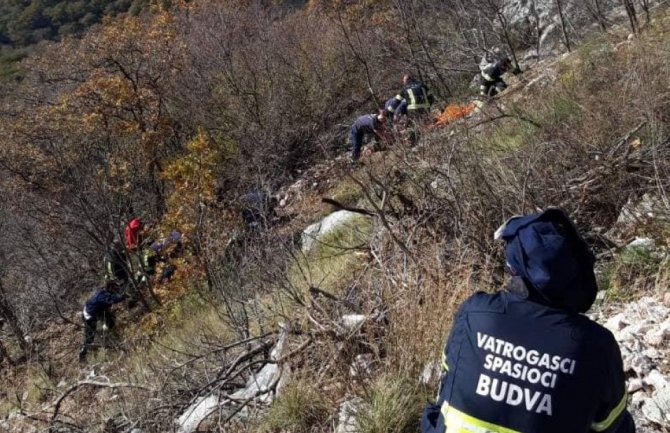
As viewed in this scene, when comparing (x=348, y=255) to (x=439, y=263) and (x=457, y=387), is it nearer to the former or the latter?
(x=439, y=263)

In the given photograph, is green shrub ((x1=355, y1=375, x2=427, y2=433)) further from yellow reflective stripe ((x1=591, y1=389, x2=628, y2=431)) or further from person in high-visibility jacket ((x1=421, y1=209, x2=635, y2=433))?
yellow reflective stripe ((x1=591, y1=389, x2=628, y2=431))

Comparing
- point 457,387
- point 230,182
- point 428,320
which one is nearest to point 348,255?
point 428,320

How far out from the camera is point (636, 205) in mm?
4078

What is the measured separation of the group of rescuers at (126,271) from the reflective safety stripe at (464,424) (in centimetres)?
712

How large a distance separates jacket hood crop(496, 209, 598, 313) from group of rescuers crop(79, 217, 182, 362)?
731cm

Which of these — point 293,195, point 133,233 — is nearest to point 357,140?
point 293,195

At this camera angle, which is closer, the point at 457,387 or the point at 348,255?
the point at 457,387

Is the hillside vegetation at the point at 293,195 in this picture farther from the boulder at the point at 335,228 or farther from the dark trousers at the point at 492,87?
the dark trousers at the point at 492,87

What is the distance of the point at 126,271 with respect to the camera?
882cm

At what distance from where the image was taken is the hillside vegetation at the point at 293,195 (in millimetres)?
3775

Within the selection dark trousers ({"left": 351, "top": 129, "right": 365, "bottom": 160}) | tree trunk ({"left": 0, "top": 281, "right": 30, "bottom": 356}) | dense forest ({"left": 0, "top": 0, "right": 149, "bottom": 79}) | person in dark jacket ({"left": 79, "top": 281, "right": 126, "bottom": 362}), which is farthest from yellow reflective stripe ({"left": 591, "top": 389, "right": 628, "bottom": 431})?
dense forest ({"left": 0, "top": 0, "right": 149, "bottom": 79})

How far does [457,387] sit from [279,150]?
11388mm

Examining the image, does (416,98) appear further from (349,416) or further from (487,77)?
(349,416)

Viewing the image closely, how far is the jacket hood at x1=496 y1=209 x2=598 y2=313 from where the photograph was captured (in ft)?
5.97
